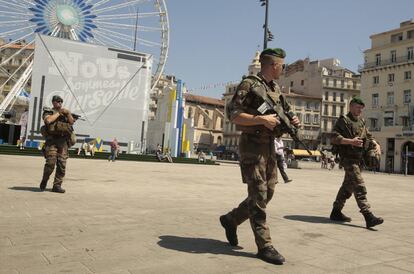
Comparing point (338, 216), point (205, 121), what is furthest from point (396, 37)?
point (338, 216)

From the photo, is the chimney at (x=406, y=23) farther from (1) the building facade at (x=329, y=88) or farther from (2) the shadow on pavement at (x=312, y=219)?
(2) the shadow on pavement at (x=312, y=219)

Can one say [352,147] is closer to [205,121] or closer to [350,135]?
[350,135]

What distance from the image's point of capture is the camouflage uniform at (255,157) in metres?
3.79

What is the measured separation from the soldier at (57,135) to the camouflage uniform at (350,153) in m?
4.94

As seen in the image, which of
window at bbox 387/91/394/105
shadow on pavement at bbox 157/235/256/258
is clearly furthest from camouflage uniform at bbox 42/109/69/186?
window at bbox 387/91/394/105

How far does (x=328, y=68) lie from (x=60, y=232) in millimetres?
85108

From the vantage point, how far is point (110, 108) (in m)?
39.5

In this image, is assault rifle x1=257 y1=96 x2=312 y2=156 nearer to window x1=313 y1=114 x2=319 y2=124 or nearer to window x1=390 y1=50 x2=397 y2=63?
window x1=390 y1=50 x2=397 y2=63

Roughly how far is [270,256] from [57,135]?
5.45 meters

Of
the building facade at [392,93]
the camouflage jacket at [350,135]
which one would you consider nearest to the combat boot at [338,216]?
the camouflage jacket at [350,135]

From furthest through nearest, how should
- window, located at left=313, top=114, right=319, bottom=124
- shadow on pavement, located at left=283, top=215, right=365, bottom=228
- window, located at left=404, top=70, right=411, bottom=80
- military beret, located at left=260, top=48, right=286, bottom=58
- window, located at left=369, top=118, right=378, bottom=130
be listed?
window, located at left=313, top=114, right=319, bottom=124 → window, located at left=369, top=118, right=378, bottom=130 → window, located at left=404, top=70, right=411, bottom=80 → shadow on pavement, located at left=283, top=215, right=365, bottom=228 → military beret, located at left=260, top=48, right=286, bottom=58

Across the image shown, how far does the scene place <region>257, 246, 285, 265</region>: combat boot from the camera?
3516 millimetres

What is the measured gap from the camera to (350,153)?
6.07 m

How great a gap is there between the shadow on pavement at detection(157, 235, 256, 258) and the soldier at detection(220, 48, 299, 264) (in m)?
0.15
